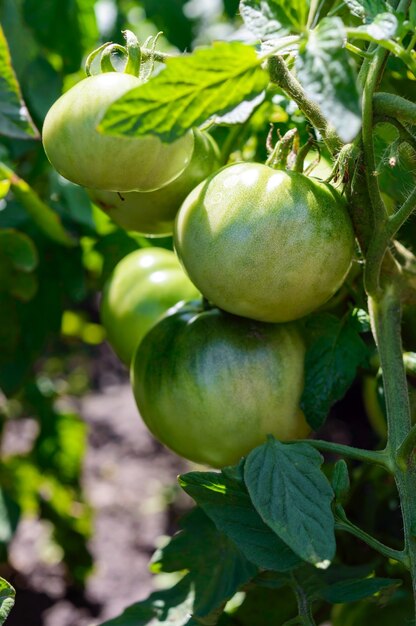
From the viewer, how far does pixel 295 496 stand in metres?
0.59

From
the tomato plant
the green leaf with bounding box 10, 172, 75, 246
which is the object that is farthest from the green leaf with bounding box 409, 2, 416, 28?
the green leaf with bounding box 10, 172, 75, 246

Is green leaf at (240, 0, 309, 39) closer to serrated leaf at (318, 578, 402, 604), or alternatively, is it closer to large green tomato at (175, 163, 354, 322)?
large green tomato at (175, 163, 354, 322)

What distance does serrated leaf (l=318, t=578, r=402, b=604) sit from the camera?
658 mm

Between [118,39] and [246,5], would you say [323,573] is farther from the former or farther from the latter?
[118,39]

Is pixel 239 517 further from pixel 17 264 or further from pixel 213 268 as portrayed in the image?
pixel 17 264

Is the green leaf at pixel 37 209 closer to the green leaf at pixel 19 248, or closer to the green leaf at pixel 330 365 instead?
the green leaf at pixel 19 248

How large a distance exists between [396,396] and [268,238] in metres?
0.16

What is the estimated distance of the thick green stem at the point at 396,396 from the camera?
1.96 feet

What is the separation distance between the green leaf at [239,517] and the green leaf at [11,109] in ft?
1.53

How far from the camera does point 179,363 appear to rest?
796mm

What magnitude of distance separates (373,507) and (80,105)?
788mm

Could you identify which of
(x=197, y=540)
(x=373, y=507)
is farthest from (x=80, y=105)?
(x=373, y=507)

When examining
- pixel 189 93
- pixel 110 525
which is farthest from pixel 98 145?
pixel 110 525

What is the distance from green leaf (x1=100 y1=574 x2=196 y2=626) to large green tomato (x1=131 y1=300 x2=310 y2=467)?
5.5 inches
